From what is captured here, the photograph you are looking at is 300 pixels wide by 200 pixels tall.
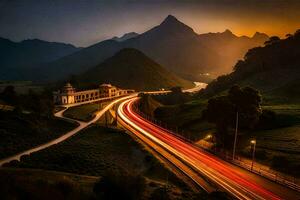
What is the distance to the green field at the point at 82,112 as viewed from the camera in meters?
104

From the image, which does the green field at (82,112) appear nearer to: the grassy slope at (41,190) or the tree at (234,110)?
the tree at (234,110)

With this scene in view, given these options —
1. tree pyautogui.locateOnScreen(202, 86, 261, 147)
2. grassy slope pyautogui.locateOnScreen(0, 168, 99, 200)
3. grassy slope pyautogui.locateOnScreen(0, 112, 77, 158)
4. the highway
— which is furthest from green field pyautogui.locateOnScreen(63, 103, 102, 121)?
grassy slope pyautogui.locateOnScreen(0, 168, 99, 200)

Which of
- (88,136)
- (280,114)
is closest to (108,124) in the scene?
(88,136)

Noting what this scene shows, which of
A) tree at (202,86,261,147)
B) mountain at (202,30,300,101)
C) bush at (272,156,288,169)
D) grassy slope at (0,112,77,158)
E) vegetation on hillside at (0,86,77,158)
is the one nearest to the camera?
bush at (272,156,288,169)

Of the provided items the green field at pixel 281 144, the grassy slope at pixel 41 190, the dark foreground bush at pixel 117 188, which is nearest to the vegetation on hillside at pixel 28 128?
the grassy slope at pixel 41 190

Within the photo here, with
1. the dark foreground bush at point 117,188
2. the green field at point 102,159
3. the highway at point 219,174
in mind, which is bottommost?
the green field at point 102,159

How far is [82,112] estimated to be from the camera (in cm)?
11512

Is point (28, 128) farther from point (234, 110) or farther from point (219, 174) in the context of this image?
point (219, 174)

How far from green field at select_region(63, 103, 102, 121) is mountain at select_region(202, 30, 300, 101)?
71.9 metres

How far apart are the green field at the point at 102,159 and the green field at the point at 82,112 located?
24.9m

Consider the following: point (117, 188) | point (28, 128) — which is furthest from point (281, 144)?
point (28, 128)

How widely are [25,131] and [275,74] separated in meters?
132

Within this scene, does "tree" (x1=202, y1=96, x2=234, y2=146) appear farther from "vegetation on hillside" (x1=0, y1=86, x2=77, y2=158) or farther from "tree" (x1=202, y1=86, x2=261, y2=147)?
"vegetation on hillside" (x1=0, y1=86, x2=77, y2=158)

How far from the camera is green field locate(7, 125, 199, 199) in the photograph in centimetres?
5022
